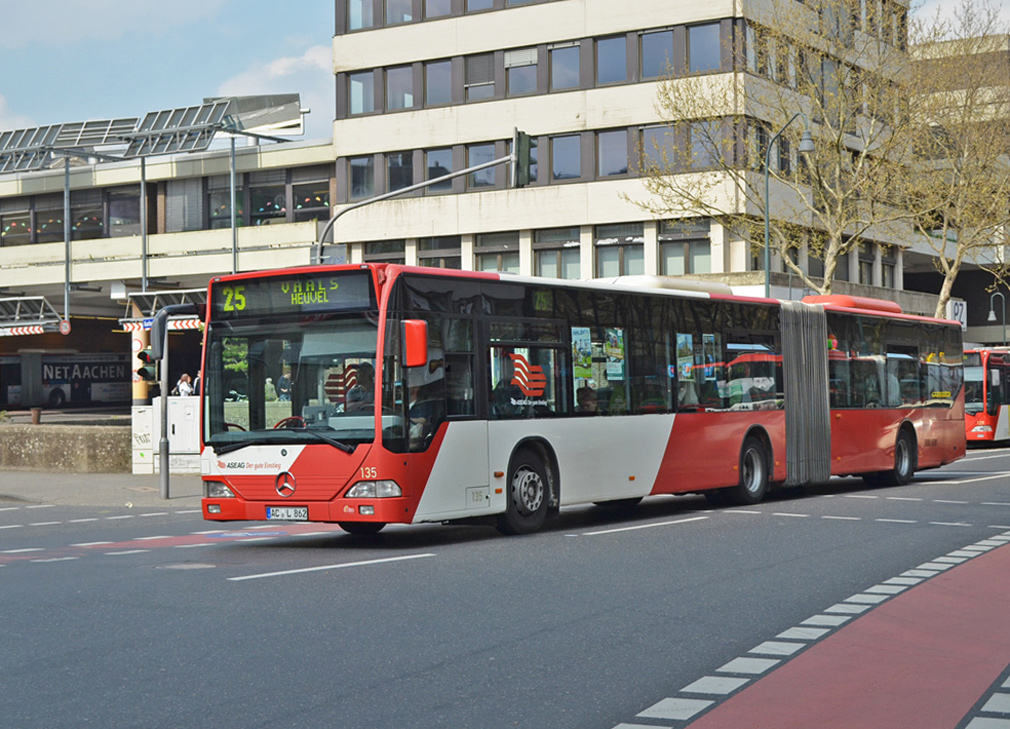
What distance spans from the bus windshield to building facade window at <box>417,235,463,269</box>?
3536cm

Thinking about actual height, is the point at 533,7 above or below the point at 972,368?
above

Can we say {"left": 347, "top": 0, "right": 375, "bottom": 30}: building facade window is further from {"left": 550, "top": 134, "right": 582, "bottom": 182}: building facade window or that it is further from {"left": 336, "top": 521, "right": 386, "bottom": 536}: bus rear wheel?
{"left": 336, "top": 521, "right": 386, "bottom": 536}: bus rear wheel

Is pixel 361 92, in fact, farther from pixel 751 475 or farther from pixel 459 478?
pixel 459 478

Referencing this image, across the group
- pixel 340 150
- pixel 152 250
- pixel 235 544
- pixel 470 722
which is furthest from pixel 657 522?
pixel 152 250

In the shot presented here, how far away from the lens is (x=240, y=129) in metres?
50.6

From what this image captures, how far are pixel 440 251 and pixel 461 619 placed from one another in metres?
41.4

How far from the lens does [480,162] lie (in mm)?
48750

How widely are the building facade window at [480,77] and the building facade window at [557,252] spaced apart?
5140 millimetres

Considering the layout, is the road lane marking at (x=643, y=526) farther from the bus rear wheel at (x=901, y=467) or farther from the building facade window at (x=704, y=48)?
the building facade window at (x=704, y=48)

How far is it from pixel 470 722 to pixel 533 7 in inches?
1709

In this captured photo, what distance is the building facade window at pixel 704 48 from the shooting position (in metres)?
44.2

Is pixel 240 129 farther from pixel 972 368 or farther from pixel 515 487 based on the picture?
pixel 515 487

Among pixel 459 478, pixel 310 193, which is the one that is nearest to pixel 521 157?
pixel 459 478

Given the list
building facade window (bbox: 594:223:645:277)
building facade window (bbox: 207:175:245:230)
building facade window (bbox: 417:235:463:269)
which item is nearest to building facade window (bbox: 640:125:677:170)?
building facade window (bbox: 594:223:645:277)
